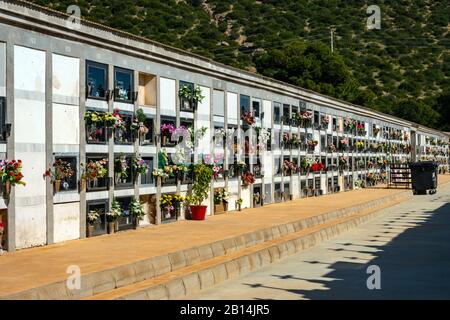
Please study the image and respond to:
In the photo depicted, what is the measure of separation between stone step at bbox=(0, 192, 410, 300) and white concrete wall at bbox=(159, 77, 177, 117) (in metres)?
6.27

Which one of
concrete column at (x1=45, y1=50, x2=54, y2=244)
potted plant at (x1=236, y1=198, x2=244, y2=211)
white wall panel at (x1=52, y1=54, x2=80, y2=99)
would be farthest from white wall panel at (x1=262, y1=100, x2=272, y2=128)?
concrete column at (x1=45, y1=50, x2=54, y2=244)

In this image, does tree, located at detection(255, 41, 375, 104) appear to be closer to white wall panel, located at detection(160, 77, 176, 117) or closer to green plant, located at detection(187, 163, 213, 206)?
green plant, located at detection(187, 163, 213, 206)

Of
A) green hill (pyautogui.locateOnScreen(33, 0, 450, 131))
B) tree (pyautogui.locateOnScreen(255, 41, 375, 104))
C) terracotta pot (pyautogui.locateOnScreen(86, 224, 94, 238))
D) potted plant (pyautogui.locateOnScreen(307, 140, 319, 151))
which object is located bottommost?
terracotta pot (pyautogui.locateOnScreen(86, 224, 94, 238))

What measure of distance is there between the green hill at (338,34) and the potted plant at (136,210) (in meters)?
73.1

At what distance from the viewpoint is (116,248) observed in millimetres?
20250

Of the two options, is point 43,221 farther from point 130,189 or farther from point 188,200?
point 188,200

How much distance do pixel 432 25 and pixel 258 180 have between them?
122m

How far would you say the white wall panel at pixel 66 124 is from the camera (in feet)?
73.0

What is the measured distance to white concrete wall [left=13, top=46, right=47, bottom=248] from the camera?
2052 cm

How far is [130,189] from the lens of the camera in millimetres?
26344

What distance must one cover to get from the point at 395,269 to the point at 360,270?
0.89 metres

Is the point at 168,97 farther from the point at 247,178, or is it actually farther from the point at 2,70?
the point at 2,70

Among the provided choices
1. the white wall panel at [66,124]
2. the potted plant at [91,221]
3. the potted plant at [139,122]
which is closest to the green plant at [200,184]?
the potted plant at [139,122]
